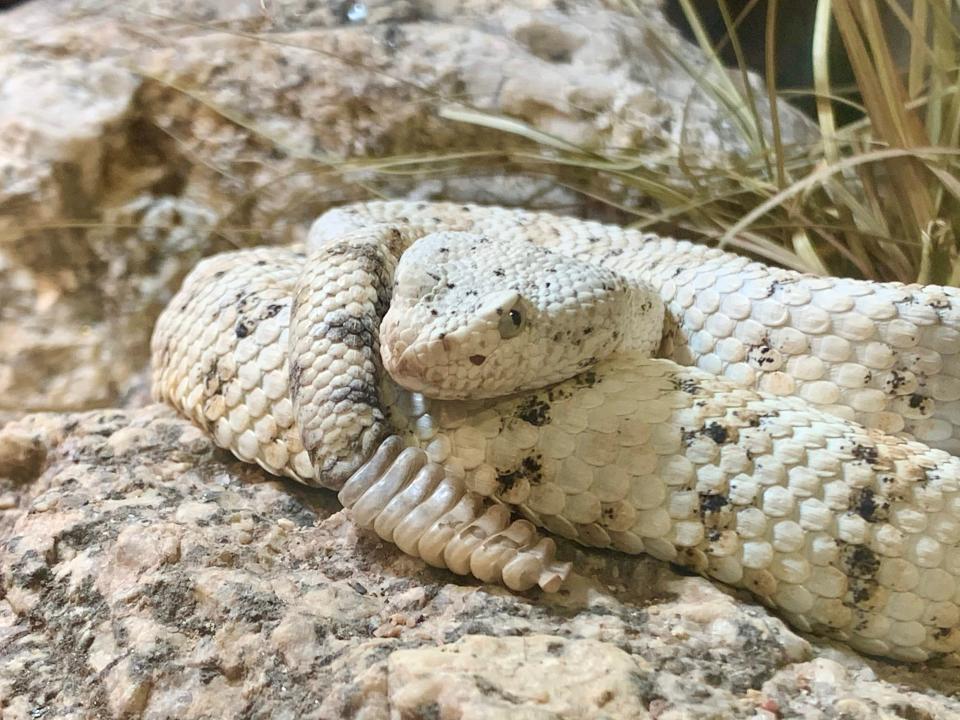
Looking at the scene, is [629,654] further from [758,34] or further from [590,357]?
[758,34]

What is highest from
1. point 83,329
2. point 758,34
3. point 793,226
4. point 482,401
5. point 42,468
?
point 758,34

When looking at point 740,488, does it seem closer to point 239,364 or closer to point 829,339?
point 829,339

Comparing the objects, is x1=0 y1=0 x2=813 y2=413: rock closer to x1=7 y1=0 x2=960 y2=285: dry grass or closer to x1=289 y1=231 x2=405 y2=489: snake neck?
x1=7 y1=0 x2=960 y2=285: dry grass

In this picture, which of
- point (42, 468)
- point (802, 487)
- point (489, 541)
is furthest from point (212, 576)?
point (802, 487)

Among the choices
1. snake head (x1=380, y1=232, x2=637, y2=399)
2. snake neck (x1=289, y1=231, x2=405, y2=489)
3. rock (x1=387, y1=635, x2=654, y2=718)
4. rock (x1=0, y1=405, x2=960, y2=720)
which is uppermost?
snake head (x1=380, y1=232, x2=637, y2=399)

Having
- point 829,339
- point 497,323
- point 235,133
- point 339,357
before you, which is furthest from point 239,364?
point 235,133

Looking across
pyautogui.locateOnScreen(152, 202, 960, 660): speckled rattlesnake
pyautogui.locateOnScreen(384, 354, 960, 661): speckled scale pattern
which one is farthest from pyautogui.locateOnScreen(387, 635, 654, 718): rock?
pyautogui.locateOnScreen(384, 354, 960, 661): speckled scale pattern
